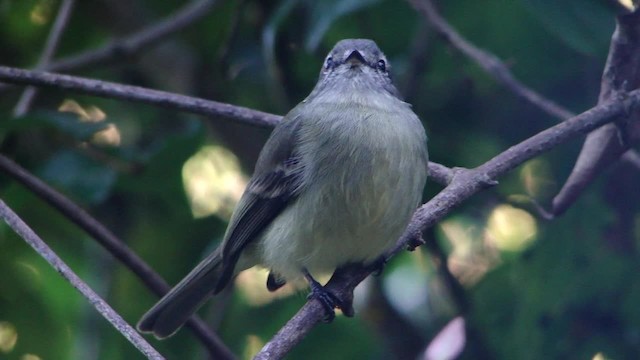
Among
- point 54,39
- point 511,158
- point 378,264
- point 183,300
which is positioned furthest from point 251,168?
point 511,158

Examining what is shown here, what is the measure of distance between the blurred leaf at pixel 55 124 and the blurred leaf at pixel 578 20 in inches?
62.0

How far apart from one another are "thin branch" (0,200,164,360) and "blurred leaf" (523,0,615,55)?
5.56 ft

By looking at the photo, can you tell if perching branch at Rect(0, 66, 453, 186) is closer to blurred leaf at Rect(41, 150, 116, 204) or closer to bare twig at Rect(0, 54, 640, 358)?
bare twig at Rect(0, 54, 640, 358)

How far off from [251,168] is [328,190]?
1.14 m

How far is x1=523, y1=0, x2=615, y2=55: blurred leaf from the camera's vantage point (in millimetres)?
3168

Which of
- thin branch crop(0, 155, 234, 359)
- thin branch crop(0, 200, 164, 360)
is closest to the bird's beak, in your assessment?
thin branch crop(0, 155, 234, 359)

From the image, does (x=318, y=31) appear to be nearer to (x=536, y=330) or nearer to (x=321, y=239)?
(x=321, y=239)

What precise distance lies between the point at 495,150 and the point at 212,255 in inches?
46.7

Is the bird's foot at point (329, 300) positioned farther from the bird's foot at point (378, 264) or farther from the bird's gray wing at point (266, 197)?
the bird's gray wing at point (266, 197)

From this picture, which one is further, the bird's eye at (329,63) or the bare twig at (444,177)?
the bird's eye at (329,63)

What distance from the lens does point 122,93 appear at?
3.27 meters

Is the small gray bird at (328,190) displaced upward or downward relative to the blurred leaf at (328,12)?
downward

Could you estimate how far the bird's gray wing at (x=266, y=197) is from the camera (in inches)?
134

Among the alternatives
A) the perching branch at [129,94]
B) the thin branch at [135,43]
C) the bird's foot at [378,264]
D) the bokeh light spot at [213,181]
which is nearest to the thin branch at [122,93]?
the perching branch at [129,94]
